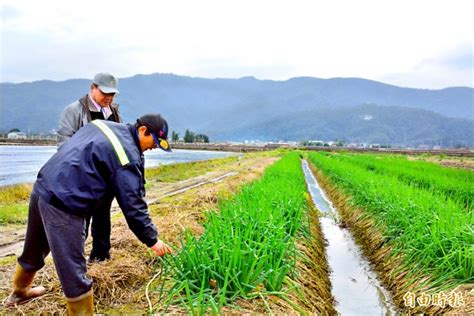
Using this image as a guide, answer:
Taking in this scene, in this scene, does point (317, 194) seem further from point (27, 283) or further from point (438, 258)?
point (27, 283)

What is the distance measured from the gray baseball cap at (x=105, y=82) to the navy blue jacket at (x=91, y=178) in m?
1.07

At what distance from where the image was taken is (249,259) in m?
3.06

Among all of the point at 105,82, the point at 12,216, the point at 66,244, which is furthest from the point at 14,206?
the point at 66,244

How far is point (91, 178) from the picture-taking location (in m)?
2.33

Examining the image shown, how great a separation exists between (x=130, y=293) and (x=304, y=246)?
7.89 ft

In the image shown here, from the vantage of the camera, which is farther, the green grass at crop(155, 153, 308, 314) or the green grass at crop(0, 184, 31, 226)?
the green grass at crop(0, 184, 31, 226)

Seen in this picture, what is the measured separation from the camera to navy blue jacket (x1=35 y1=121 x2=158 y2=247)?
231cm

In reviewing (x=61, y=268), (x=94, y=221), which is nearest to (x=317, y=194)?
(x=94, y=221)

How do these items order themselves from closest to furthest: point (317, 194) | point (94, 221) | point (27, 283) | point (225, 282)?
point (225, 282)
point (27, 283)
point (94, 221)
point (317, 194)

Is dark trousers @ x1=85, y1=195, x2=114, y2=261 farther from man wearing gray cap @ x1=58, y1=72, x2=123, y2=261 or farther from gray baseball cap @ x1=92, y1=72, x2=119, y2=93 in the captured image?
gray baseball cap @ x1=92, y1=72, x2=119, y2=93

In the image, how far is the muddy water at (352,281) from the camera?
4.28 meters

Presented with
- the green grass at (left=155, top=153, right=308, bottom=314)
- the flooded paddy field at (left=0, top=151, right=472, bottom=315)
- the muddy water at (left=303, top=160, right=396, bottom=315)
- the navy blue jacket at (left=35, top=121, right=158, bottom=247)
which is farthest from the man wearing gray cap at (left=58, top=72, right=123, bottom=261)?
the muddy water at (left=303, top=160, right=396, bottom=315)

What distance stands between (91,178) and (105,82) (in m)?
1.33

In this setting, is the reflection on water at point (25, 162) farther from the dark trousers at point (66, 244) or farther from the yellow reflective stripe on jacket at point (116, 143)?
the yellow reflective stripe on jacket at point (116, 143)
